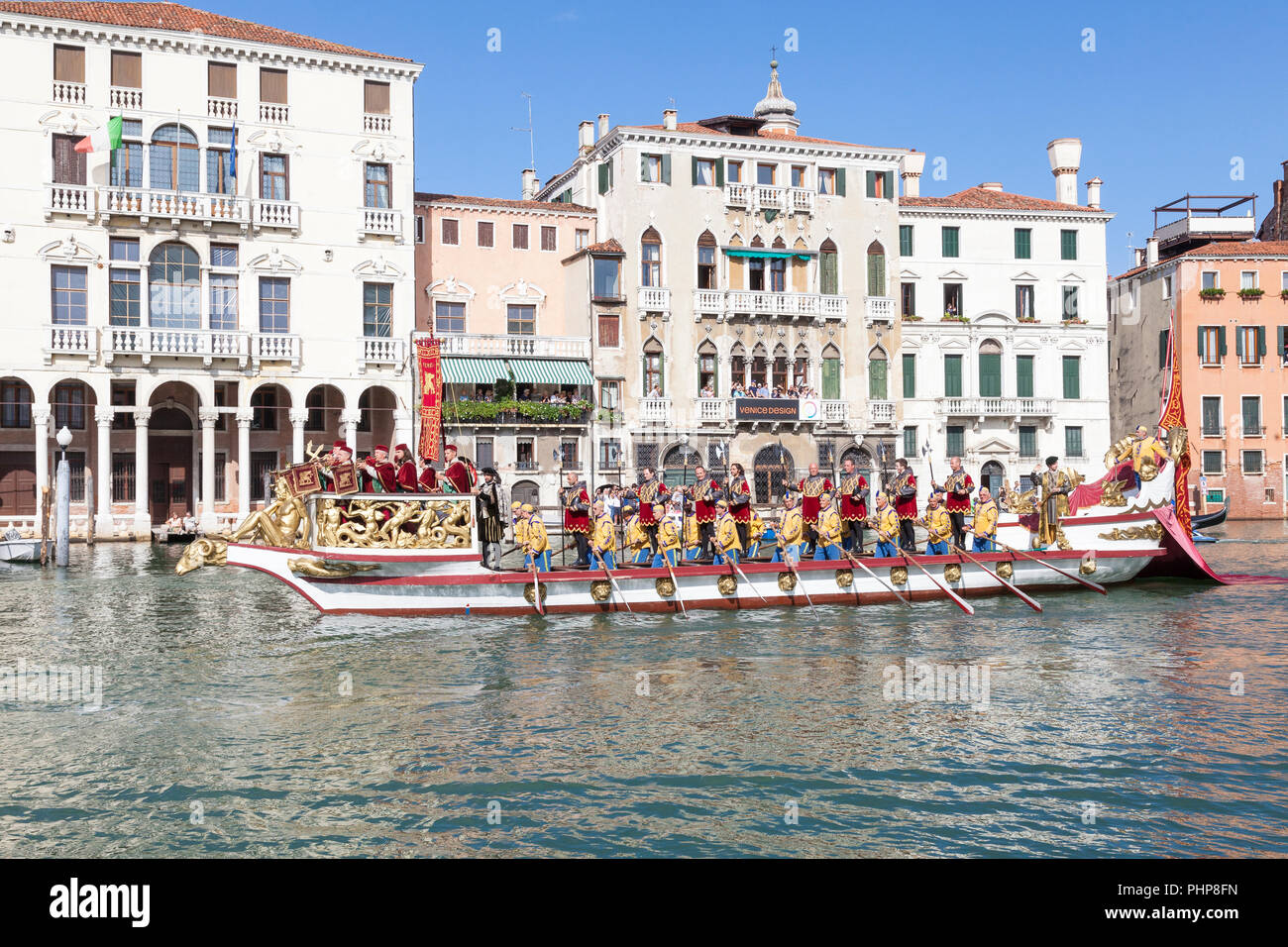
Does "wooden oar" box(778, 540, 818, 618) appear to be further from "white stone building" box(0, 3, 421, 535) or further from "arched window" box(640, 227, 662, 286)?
"arched window" box(640, 227, 662, 286)

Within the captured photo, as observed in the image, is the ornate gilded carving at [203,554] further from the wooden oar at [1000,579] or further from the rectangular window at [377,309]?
the rectangular window at [377,309]

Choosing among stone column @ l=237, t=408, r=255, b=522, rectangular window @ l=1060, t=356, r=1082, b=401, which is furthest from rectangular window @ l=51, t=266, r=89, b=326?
rectangular window @ l=1060, t=356, r=1082, b=401

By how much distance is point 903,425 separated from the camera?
148 ft

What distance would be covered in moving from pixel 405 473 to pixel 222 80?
24957mm

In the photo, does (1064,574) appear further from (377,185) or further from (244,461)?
(377,185)

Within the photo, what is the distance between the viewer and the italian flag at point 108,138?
3397 centimetres

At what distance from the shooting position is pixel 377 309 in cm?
3859

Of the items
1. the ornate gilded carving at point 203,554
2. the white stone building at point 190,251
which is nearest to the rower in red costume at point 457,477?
the ornate gilded carving at point 203,554

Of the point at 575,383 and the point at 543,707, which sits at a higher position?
the point at 575,383

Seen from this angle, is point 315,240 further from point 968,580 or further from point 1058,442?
point 1058,442

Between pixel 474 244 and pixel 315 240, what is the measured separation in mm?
5929

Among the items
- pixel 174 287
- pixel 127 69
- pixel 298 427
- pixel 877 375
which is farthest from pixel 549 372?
pixel 127 69

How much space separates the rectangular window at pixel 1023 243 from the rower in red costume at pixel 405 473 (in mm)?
35933
